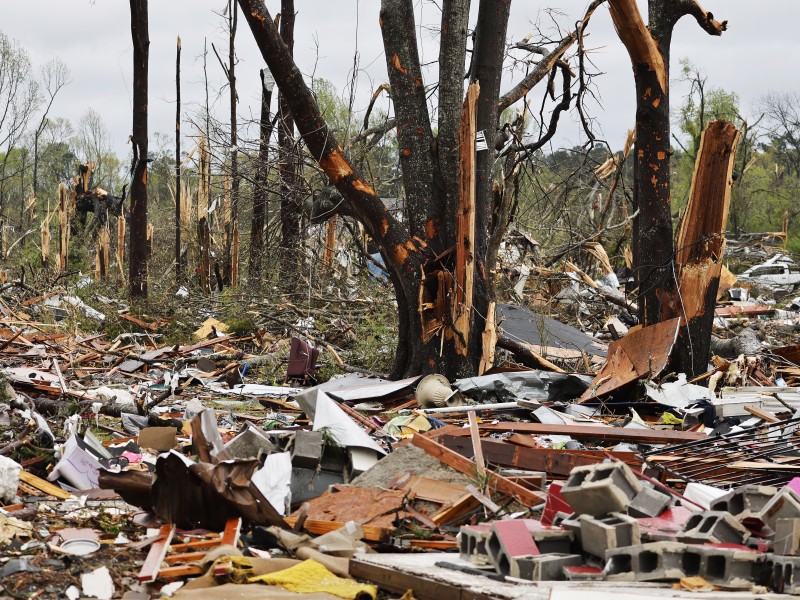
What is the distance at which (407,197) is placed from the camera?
Answer: 9305 millimetres

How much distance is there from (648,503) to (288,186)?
8690 mm

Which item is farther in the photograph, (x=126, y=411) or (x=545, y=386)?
(x=545, y=386)

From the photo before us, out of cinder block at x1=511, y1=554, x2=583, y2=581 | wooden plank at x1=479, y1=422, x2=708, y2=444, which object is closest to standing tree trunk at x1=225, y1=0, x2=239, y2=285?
wooden plank at x1=479, y1=422, x2=708, y2=444

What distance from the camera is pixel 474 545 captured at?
375 centimetres

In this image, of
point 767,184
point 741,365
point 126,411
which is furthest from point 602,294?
point 767,184

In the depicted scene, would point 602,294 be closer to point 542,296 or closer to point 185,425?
point 542,296

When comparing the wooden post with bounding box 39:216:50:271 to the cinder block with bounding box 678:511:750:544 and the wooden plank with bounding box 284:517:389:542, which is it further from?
the cinder block with bounding box 678:511:750:544

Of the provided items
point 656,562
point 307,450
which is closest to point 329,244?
point 307,450

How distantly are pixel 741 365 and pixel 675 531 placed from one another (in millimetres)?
5418

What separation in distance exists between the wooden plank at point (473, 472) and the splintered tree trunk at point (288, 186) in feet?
22.9

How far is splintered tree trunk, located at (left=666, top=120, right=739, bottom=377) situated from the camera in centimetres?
894

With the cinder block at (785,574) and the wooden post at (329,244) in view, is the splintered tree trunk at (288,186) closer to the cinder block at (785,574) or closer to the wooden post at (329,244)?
the wooden post at (329,244)

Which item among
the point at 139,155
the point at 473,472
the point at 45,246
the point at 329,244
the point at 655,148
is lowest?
the point at 473,472

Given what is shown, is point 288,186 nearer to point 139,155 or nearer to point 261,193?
point 261,193
